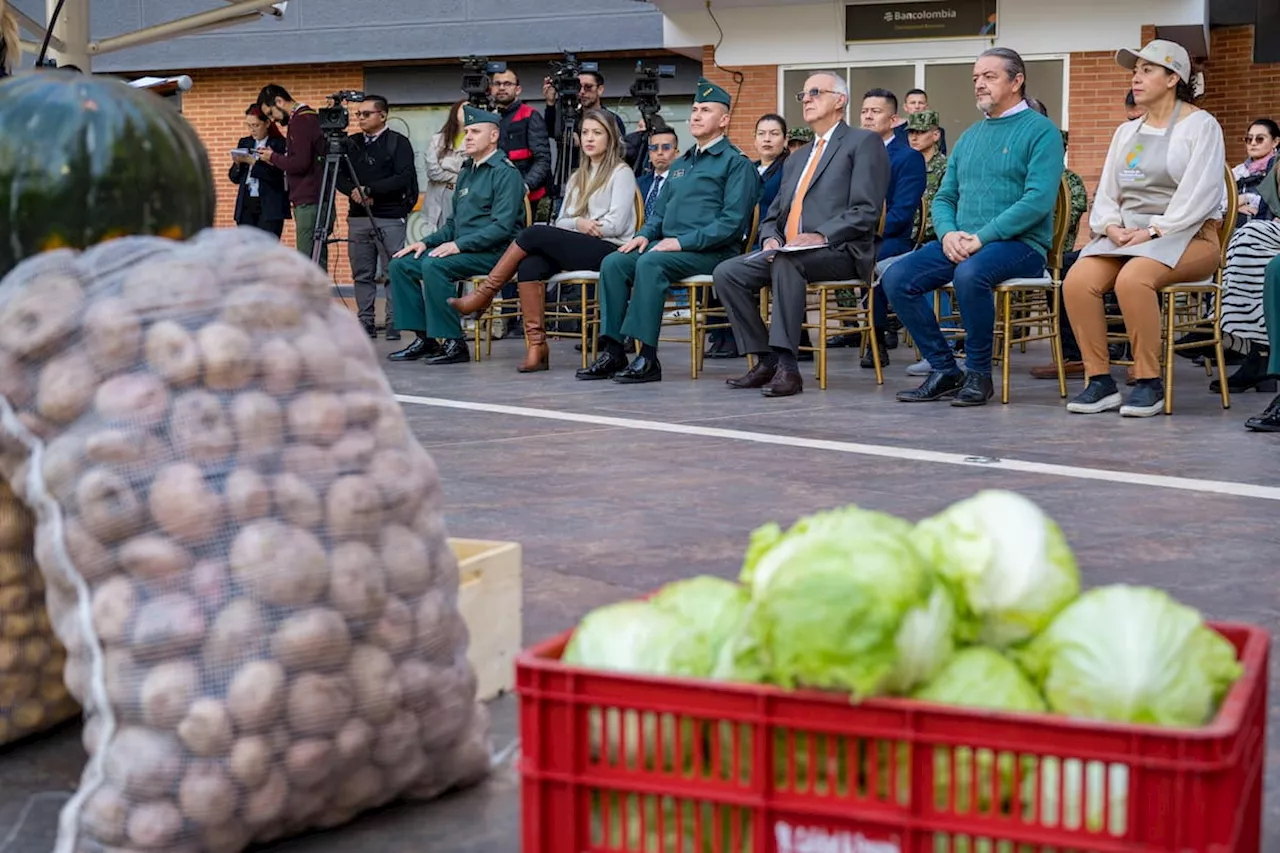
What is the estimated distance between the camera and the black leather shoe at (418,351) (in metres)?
9.77

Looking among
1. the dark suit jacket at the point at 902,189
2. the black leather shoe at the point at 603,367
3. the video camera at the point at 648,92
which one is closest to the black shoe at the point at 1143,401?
the dark suit jacket at the point at 902,189

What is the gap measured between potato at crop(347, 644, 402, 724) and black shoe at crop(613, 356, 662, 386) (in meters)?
6.24

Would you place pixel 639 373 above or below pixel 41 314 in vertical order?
below

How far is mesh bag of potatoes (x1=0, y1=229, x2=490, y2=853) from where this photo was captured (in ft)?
5.84

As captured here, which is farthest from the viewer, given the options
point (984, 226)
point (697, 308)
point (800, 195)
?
point (697, 308)

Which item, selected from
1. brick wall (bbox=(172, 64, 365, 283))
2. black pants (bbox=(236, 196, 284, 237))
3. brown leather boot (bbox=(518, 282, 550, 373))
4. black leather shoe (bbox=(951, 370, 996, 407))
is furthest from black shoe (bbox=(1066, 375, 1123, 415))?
brick wall (bbox=(172, 64, 365, 283))

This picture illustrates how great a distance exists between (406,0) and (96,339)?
16.9 metres

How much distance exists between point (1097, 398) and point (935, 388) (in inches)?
31.0

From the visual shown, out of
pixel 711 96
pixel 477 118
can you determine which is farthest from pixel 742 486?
pixel 477 118

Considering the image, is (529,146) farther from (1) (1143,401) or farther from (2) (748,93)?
(1) (1143,401)

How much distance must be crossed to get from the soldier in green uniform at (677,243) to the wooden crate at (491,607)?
18.4ft

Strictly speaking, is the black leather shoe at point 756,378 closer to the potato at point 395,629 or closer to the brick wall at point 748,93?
the potato at point 395,629

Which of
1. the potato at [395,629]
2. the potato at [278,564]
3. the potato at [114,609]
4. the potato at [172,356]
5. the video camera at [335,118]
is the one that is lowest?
the potato at [395,629]

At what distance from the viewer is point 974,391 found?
690 centimetres
